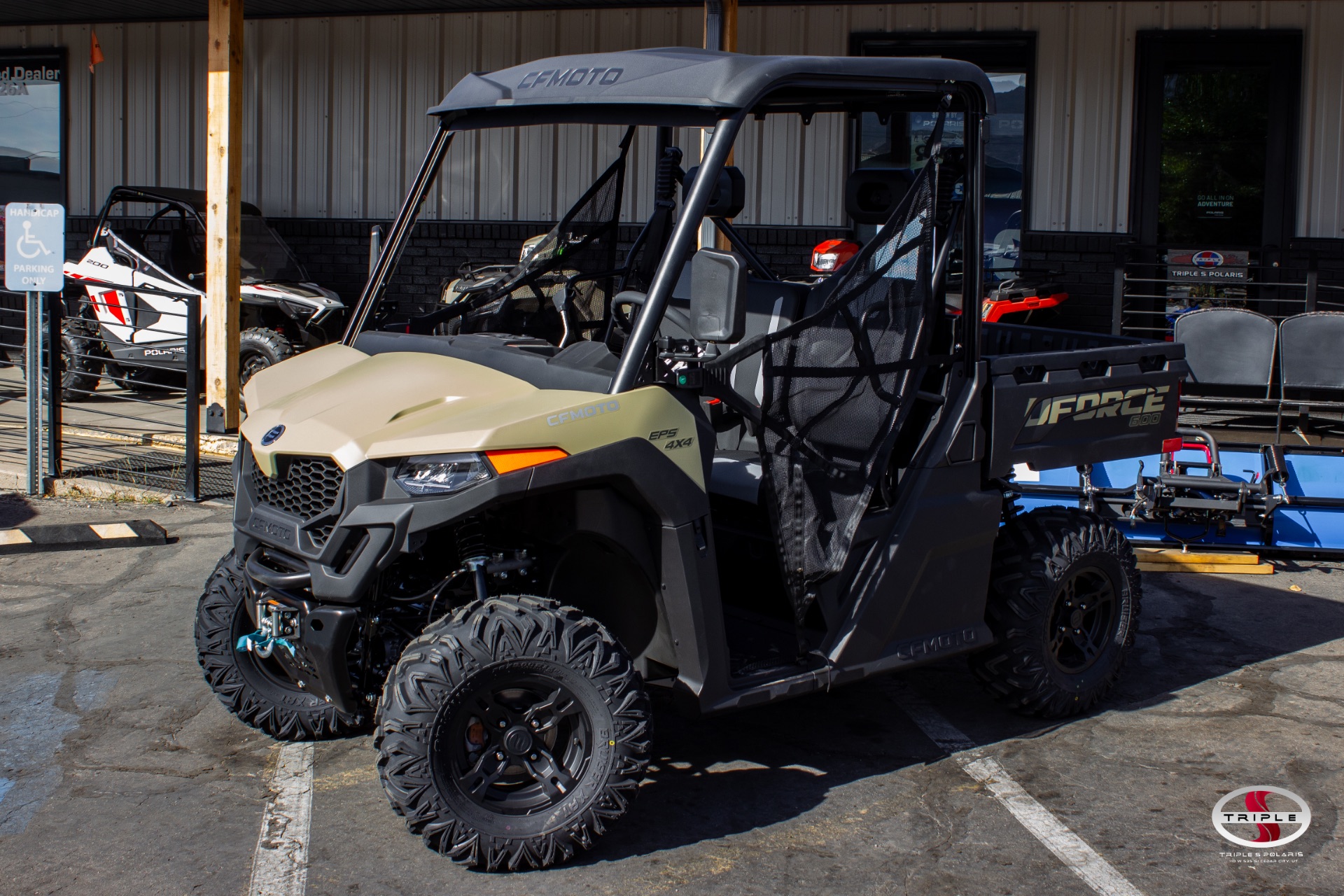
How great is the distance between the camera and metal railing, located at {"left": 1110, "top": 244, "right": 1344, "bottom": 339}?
11648 mm

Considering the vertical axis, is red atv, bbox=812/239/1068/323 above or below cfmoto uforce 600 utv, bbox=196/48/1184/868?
above

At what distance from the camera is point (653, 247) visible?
5000 millimetres

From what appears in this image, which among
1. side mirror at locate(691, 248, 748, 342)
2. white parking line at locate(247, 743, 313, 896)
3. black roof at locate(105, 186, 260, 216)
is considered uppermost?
black roof at locate(105, 186, 260, 216)

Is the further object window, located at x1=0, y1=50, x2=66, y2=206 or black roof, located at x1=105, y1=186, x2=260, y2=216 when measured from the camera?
window, located at x1=0, y1=50, x2=66, y2=206

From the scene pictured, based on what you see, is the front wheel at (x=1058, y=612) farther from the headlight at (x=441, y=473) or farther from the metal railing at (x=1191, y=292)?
the metal railing at (x=1191, y=292)

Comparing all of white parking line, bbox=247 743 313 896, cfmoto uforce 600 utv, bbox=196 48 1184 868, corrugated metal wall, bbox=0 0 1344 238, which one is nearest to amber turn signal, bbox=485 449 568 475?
cfmoto uforce 600 utv, bbox=196 48 1184 868

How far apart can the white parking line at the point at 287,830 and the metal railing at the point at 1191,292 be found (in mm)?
9167

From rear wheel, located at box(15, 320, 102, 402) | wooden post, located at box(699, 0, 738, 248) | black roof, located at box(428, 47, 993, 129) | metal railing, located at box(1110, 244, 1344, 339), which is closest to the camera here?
black roof, located at box(428, 47, 993, 129)

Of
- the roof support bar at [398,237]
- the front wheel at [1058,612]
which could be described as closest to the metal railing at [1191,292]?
the front wheel at [1058,612]

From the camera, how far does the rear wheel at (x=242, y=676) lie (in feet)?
14.1

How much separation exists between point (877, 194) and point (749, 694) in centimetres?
210

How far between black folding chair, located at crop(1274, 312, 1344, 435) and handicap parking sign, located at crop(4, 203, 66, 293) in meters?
8.28

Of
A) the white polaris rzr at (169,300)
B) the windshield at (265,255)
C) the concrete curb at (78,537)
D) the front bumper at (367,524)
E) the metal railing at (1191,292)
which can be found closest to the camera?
the front bumper at (367,524)

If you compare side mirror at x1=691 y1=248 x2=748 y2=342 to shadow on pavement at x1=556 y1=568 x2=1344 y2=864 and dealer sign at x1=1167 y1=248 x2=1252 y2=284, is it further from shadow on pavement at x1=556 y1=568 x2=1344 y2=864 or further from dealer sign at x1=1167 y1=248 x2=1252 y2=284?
dealer sign at x1=1167 y1=248 x2=1252 y2=284
